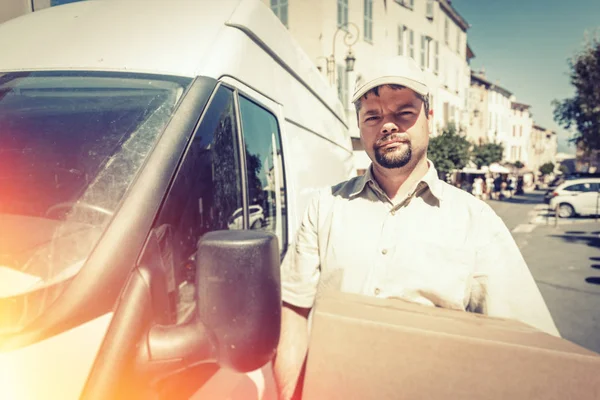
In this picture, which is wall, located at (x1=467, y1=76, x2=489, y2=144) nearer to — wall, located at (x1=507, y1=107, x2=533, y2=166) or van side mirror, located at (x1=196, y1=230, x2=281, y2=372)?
wall, located at (x1=507, y1=107, x2=533, y2=166)

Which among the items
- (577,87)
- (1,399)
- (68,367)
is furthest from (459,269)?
(577,87)

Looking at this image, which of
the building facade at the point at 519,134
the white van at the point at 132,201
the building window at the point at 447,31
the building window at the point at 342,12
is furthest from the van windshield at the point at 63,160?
the building facade at the point at 519,134

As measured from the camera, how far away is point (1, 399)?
0.89 meters

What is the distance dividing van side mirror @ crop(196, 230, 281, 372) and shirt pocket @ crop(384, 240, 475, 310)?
66 cm

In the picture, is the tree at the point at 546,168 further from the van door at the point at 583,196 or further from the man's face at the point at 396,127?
the man's face at the point at 396,127

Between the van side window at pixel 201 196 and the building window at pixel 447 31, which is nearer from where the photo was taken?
Answer: the van side window at pixel 201 196

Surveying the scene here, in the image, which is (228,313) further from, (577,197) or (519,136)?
(519,136)

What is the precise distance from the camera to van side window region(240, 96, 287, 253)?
2121mm

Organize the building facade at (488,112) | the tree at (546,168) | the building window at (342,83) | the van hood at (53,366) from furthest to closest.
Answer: the tree at (546,168)
the building facade at (488,112)
the building window at (342,83)
the van hood at (53,366)

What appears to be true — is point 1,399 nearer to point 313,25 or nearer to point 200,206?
point 200,206

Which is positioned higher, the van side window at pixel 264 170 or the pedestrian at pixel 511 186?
the van side window at pixel 264 170

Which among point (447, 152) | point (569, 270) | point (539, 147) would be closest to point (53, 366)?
point (569, 270)

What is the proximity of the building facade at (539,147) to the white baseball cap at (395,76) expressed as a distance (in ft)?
213

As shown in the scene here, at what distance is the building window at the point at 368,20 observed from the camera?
1817 centimetres
